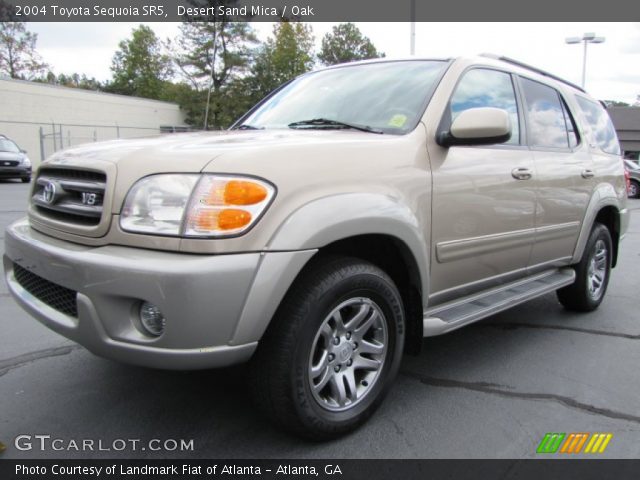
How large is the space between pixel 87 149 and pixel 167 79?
6665cm

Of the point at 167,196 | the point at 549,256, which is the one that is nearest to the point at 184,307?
the point at 167,196

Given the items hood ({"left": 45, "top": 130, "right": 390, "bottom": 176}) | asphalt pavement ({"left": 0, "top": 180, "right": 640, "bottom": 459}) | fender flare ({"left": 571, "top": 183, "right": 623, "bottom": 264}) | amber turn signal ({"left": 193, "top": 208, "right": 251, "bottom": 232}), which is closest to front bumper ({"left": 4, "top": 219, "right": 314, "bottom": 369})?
amber turn signal ({"left": 193, "top": 208, "right": 251, "bottom": 232})

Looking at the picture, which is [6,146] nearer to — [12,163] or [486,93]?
[12,163]

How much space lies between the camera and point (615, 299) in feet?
16.8

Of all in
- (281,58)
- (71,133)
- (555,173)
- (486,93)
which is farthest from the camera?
(281,58)

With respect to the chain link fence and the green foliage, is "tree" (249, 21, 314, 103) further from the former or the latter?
the green foliage

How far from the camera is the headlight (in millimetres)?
1995

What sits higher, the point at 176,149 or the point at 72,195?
the point at 176,149

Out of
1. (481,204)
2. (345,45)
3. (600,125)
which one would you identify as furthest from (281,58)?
(481,204)

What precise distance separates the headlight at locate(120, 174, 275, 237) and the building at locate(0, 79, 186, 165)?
2251 centimetres

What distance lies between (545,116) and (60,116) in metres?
32.2

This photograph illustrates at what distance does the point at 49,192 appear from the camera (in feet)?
8.16

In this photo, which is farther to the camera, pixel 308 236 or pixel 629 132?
pixel 629 132

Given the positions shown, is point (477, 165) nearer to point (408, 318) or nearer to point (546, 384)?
point (408, 318)
